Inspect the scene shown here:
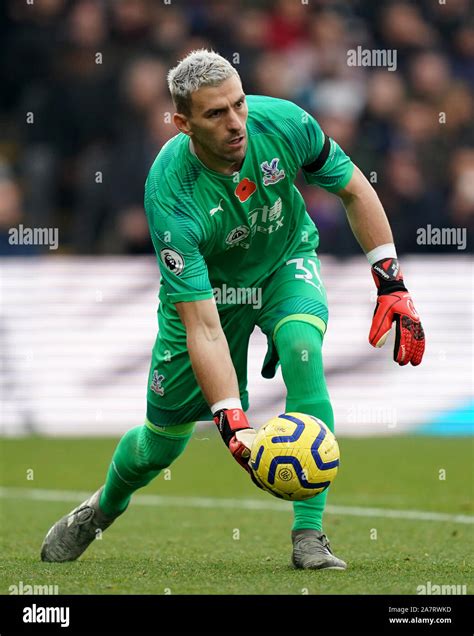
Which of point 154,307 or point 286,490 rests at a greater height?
point 154,307

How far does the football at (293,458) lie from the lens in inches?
221

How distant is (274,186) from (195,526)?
2962 millimetres

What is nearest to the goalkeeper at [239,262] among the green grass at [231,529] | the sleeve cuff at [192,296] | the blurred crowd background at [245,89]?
the sleeve cuff at [192,296]

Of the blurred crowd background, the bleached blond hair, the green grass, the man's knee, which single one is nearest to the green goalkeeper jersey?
the bleached blond hair

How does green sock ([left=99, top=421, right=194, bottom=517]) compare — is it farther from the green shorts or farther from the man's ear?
the man's ear

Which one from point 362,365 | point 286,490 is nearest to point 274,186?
point 286,490

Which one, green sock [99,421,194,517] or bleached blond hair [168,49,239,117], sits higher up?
bleached blond hair [168,49,239,117]

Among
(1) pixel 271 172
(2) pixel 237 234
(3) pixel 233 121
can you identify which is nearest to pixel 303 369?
(2) pixel 237 234

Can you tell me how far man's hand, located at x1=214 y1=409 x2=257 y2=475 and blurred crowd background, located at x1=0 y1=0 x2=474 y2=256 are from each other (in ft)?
28.5

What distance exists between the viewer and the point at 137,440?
23.2 feet

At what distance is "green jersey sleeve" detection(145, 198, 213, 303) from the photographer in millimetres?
6039

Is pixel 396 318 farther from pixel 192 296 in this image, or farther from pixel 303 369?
pixel 192 296
